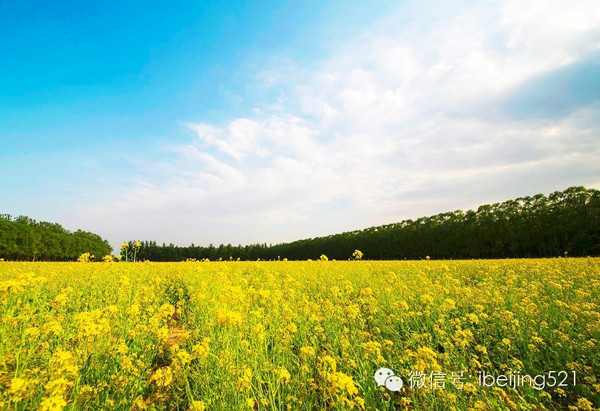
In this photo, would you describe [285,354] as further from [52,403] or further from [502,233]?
[502,233]

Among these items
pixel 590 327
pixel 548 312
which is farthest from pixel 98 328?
pixel 548 312

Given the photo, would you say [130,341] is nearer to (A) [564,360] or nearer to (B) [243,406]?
(B) [243,406]

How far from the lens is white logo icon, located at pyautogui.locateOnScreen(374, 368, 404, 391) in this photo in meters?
2.88

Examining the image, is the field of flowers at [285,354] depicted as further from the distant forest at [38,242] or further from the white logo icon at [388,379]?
the distant forest at [38,242]

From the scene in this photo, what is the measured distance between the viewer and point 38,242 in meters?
34.0

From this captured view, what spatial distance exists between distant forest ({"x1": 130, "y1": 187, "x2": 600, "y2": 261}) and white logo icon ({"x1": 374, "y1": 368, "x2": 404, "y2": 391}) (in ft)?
74.7

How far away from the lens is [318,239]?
4184 centimetres

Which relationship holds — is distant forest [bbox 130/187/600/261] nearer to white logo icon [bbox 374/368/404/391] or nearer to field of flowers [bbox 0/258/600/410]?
field of flowers [bbox 0/258/600/410]

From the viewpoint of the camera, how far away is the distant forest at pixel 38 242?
3056cm

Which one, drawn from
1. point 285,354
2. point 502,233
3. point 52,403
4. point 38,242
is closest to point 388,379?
point 285,354

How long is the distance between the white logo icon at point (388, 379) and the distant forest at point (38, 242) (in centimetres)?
4357

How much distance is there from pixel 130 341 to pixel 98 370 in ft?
4.17

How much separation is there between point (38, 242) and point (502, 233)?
52.5m

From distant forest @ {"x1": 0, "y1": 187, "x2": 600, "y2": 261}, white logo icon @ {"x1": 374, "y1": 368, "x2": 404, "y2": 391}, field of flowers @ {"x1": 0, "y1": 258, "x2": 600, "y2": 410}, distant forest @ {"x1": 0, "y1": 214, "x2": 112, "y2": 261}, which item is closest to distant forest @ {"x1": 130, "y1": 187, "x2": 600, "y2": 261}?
distant forest @ {"x1": 0, "y1": 187, "x2": 600, "y2": 261}
